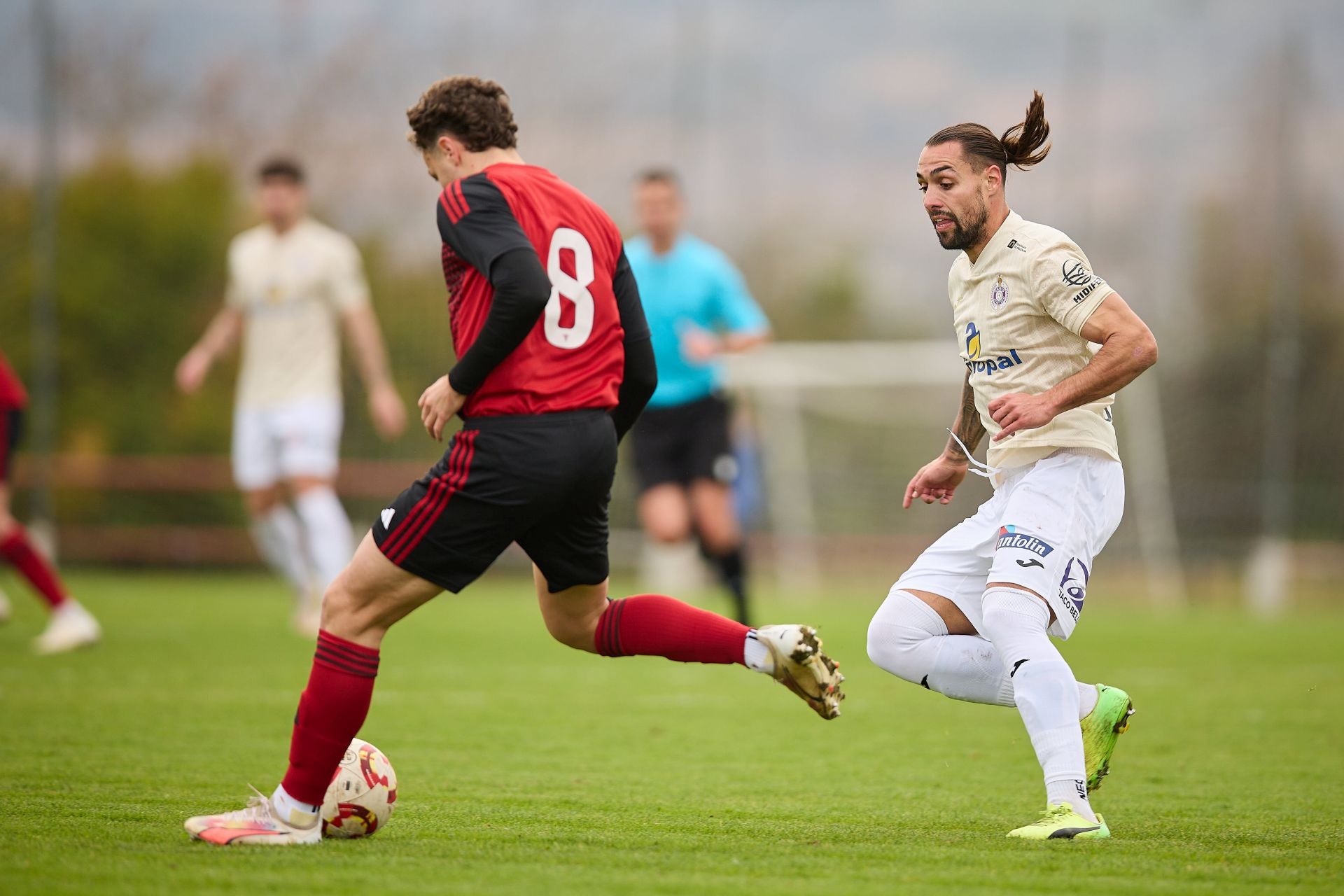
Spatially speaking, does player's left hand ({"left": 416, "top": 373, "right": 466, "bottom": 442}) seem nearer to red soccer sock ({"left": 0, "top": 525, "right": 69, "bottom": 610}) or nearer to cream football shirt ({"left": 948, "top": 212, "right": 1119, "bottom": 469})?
cream football shirt ({"left": 948, "top": 212, "right": 1119, "bottom": 469})

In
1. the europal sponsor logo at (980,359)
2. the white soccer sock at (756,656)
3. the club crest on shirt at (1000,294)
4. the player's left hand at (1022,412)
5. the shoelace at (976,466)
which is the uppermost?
the club crest on shirt at (1000,294)

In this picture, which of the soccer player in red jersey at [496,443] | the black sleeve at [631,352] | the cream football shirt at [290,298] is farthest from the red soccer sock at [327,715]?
the cream football shirt at [290,298]

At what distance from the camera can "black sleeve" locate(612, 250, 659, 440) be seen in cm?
405

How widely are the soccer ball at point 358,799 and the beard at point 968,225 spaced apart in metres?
2.11

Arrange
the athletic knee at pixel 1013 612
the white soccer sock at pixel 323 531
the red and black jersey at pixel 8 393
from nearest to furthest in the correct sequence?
1. the athletic knee at pixel 1013 612
2. the red and black jersey at pixel 8 393
3. the white soccer sock at pixel 323 531

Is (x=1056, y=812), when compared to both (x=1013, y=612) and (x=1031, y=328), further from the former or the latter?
(x=1031, y=328)

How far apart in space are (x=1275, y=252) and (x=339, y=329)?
441 inches

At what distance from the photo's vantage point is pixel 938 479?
454cm

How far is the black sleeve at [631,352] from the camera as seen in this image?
405cm

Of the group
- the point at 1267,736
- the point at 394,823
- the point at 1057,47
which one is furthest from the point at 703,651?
the point at 1057,47

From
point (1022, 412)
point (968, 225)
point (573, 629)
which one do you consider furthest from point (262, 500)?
point (1022, 412)

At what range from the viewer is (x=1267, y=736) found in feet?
20.0

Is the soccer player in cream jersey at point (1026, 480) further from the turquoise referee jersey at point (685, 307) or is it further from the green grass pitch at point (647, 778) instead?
the turquoise referee jersey at point (685, 307)

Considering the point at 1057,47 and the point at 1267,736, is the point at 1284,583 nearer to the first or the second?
the point at 1057,47
